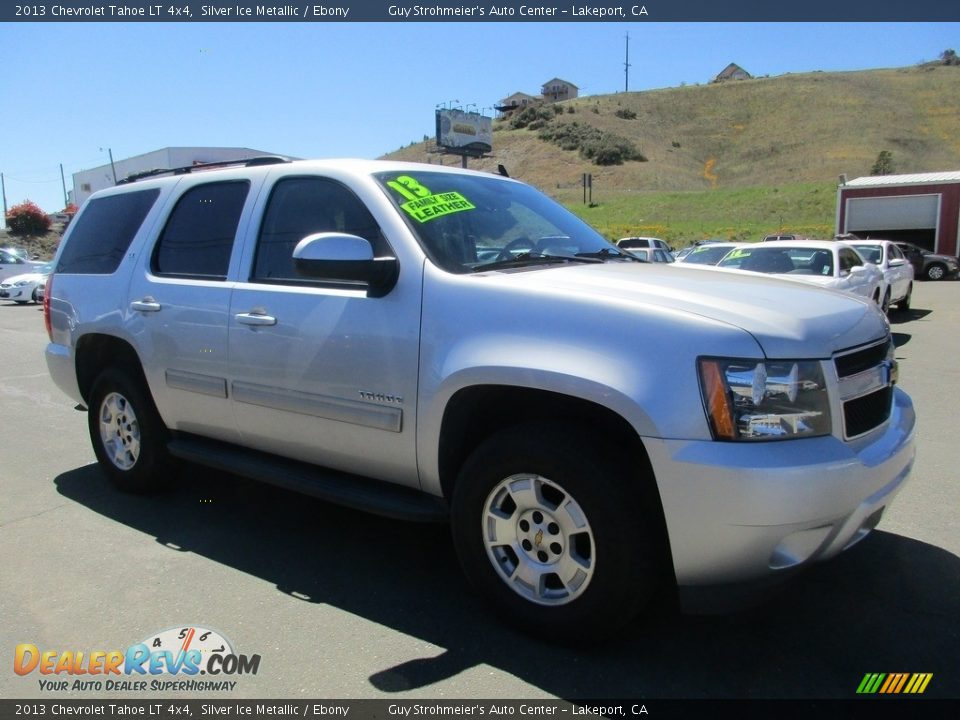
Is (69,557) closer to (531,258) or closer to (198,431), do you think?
(198,431)

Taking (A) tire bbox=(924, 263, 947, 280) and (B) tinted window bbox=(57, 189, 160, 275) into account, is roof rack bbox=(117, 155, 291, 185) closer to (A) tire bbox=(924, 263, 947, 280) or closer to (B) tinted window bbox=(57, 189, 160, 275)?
(B) tinted window bbox=(57, 189, 160, 275)

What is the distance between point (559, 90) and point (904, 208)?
5188 inches

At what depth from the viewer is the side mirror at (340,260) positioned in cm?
310

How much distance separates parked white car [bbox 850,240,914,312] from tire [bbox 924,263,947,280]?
13167 millimetres

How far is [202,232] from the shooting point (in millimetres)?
4227

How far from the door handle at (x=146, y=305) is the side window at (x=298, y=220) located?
0.80m

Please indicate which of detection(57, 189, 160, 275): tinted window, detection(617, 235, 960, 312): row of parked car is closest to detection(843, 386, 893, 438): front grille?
detection(57, 189, 160, 275): tinted window

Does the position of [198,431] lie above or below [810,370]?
below

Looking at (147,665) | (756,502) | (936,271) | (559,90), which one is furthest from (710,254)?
(559,90)

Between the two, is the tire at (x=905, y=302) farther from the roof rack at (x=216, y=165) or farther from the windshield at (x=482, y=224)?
the roof rack at (x=216, y=165)

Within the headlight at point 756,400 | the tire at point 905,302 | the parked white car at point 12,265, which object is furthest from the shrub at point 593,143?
the headlight at point 756,400

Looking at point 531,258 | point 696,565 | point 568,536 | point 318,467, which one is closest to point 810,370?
point 696,565

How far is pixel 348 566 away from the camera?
3707 mm

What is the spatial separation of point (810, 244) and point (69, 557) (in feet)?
35.7
